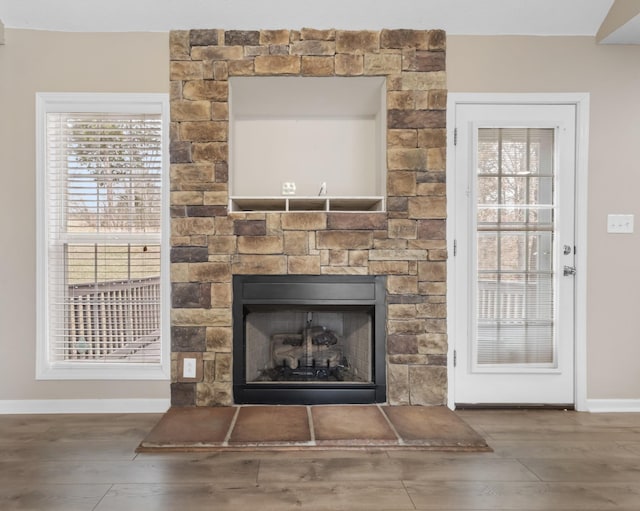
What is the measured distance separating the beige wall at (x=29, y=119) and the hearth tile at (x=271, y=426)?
3.03 ft

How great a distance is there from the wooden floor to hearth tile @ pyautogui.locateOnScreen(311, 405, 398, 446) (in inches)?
3.0

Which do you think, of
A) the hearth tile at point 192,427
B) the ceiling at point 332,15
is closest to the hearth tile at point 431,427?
the hearth tile at point 192,427

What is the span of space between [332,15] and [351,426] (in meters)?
2.37

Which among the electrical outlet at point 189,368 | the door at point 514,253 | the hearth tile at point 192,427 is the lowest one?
the hearth tile at point 192,427

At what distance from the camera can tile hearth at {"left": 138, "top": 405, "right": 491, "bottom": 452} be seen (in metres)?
2.22

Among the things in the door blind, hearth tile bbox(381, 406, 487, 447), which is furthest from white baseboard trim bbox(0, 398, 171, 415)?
the door blind

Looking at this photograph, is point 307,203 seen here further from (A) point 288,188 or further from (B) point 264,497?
(B) point 264,497

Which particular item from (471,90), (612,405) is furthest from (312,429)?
(471,90)

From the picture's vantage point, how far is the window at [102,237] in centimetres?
277

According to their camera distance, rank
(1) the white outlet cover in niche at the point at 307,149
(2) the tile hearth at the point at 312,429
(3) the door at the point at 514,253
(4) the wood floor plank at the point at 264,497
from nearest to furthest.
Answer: (4) the wood floor plank at the point at 264,497
(2) the tile hearth at the point at 312,429
(3) the door at the point at 514,253
(1) the white outlet cover in niche at the point at 307,149

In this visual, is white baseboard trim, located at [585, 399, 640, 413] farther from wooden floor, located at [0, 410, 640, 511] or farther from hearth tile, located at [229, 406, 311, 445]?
hearth tile, located at [229, 406, 311, 445]

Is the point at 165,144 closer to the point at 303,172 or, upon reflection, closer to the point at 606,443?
the point at 303,172

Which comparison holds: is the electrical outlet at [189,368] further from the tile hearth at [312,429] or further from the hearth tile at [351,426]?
the hearth tile at [351,426]

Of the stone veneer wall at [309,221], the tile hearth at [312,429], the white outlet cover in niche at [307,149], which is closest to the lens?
the tile hearth at [312,429]
